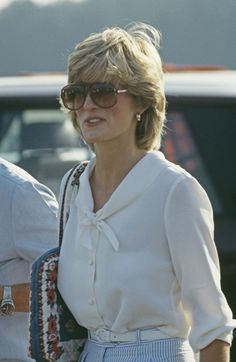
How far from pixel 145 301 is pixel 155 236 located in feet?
0.54

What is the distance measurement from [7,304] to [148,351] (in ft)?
1.92

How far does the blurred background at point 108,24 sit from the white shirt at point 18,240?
17.4ft

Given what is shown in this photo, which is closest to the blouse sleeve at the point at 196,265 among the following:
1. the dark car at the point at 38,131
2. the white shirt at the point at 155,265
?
the white shirt at the point at 155,265

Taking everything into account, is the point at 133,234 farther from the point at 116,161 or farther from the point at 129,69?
the point at 129,69

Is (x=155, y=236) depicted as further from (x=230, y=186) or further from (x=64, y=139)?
(x=64, y=139)

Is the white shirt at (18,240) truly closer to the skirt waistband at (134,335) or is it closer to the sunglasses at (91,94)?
the sunglasses at (91,94)

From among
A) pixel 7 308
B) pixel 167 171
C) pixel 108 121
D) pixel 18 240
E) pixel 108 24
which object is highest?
pixel 108 121

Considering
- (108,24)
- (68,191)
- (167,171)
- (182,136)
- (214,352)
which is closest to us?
(214,352)

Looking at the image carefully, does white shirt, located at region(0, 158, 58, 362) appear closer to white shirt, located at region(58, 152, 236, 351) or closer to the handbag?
the handbag

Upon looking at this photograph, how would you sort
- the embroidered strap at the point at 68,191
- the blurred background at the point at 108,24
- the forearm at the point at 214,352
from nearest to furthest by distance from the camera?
the forearm at the point at 214,352 < the embroidered strap at the point at 68,191 < the blurred background at the point at 108,24

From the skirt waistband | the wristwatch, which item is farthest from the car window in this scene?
the skirt waistband

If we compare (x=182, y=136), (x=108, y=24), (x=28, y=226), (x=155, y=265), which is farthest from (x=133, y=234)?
(x=108, y=24)

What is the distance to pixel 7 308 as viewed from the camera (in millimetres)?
4164

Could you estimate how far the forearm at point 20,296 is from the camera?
4172 millimetres
